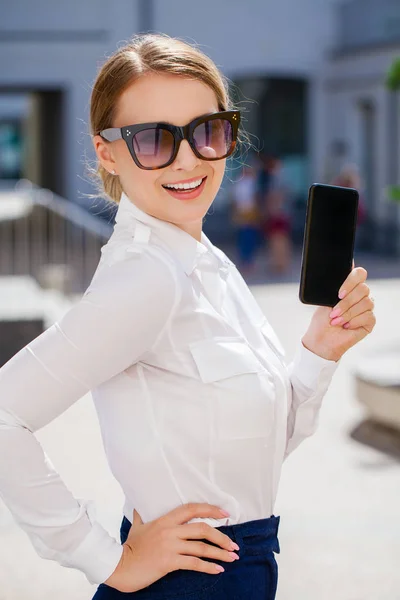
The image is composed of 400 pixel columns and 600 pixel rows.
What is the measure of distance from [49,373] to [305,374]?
53cm

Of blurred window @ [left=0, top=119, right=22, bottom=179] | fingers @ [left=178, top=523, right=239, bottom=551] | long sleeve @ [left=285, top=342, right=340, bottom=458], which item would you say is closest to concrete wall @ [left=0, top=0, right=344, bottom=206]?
long sleeve @ [left=285, top=342, right=340, bottom=458]

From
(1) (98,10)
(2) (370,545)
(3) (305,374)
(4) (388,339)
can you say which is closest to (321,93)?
(1) (98,10)

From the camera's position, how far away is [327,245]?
1.75 m

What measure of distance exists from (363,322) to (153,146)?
461 millimetres

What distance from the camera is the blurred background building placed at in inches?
867

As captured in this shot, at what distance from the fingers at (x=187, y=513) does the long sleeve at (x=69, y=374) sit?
0.11 meters

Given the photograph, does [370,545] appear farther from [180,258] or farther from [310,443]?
[180,258]

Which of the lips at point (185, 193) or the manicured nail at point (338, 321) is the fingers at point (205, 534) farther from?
the lips at point (185, 193)

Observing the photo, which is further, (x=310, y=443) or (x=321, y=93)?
(x=321, y=93)

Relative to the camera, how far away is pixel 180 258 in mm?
1687

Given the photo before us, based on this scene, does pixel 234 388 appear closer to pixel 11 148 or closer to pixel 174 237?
pixel 174 237

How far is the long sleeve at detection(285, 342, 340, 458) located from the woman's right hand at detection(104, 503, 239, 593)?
0.30 meters

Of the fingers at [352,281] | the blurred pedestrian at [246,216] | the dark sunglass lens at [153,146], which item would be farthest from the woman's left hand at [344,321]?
the blurred pedestrian at [246,216]

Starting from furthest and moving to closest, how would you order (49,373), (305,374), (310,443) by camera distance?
(310,443)
(305,374)
(49,373)
